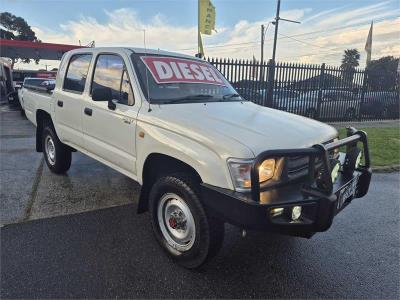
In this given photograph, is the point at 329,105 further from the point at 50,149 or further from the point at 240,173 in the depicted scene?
the point at 240,173

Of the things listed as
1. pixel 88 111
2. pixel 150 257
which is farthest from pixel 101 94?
pixel 150 257

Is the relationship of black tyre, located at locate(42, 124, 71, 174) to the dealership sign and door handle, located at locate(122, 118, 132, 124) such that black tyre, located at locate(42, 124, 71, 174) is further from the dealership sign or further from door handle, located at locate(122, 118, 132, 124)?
the dealership sign

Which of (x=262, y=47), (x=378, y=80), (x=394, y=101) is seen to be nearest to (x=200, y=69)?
(x=378, y=80)

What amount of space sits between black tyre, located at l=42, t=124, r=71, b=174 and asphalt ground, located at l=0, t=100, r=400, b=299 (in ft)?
2.25

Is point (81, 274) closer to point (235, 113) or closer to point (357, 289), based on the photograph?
point (235, 113)

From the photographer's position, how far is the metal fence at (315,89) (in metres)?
10.8

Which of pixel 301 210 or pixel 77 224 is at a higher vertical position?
pixel 301 210

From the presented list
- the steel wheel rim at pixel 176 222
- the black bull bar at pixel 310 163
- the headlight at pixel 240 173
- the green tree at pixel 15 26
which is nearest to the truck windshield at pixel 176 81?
the steel wheel rim at pixel 176 222

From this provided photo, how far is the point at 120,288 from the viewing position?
257 cm

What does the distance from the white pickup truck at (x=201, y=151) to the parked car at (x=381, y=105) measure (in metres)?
12.0

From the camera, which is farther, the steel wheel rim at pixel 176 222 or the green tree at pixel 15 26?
the green tree at pixel 15 26

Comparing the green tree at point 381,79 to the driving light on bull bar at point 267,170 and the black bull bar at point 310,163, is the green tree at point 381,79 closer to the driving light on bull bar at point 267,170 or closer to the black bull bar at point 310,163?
the black bull bar at point 310,163

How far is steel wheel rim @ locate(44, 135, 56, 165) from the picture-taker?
17.5ft

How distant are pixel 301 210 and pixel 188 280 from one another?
110 centimetres
